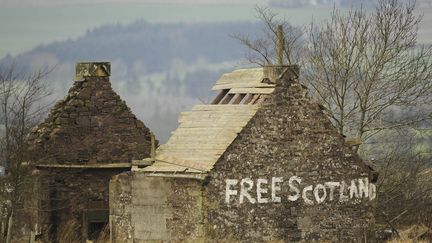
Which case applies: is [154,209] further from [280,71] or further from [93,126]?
[93,126]

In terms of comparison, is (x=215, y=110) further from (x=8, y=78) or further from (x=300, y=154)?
(x=8, y=78)

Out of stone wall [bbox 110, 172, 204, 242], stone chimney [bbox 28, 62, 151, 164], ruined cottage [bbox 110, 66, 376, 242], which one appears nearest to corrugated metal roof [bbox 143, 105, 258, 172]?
ruined cottage [bbox 110, 66, 376, 242]

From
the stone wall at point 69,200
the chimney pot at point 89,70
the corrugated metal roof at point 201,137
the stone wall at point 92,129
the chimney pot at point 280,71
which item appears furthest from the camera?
the chimney pot at point 89,70

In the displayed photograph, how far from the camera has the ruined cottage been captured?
3350cm

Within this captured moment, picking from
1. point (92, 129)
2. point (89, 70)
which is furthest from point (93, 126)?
point (89, 70)

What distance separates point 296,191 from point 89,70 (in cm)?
788

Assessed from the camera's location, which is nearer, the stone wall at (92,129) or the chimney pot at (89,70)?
the stone wall at (92,129)

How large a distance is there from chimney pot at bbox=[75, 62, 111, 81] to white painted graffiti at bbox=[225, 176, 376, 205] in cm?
718

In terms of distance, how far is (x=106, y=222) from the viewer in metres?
38.6

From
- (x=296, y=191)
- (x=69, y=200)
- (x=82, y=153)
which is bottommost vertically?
(x=296, y=191)

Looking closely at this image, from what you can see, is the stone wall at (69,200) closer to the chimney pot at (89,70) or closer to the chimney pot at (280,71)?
the chimney pot at (89,70)

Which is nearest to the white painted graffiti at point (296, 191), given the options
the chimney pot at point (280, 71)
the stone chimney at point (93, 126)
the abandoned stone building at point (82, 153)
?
the chimney pot at point (280, 71)

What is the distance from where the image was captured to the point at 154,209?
3428 centimetres

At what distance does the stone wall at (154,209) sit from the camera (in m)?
33.4
